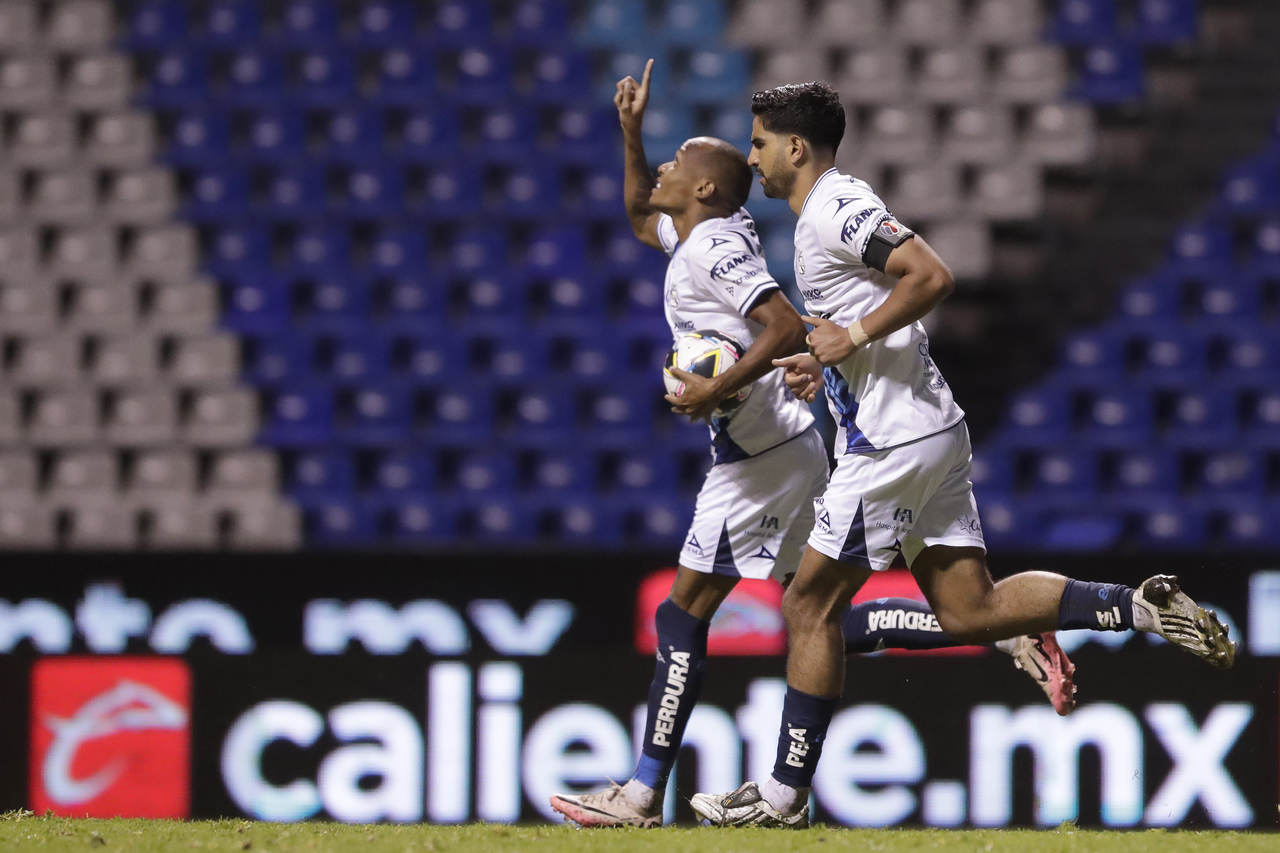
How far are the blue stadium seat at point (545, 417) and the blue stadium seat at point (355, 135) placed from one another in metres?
1.40

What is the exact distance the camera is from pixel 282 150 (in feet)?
21.5

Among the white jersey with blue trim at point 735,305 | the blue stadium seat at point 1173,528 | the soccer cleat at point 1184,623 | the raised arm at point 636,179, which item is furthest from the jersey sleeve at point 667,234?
the blue stadium seat at point 1173,528

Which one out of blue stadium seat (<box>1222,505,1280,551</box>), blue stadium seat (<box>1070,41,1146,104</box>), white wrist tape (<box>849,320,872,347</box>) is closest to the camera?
white wrist tape (<box>849,320,872,347</box>)

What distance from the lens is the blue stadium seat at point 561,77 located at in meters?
6.57

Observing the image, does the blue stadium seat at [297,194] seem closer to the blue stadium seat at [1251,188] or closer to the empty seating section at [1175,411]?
the empty seating section at [1175,411]

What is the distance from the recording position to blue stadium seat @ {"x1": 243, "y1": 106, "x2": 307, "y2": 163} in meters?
6.56

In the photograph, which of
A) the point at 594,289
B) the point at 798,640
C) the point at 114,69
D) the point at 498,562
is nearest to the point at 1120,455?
the point at 594,289

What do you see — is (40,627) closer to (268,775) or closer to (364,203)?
(268,775)

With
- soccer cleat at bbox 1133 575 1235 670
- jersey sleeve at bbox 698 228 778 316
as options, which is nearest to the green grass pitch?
soccer cleat at bbox 1133 575 1235 670

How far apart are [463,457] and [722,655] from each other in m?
2.89

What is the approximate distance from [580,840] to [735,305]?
3.80 ft

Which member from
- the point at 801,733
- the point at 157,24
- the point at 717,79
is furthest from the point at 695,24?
the point at 801,733

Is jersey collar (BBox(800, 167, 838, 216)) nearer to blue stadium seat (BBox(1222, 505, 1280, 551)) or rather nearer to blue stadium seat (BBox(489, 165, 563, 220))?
blue stadium seat (BBox(489, 165, 563, 220))

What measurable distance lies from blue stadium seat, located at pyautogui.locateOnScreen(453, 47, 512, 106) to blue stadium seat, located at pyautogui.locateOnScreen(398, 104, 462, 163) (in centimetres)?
12
